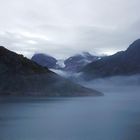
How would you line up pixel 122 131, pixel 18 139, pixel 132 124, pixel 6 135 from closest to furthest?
pixel 18 139 → pixel 6 135 → pixel 122 131 → pixel 132 124

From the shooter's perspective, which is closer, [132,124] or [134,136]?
[134,136]

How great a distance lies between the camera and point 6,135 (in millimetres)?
104375

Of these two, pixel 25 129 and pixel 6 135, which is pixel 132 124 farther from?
pixel 6 135

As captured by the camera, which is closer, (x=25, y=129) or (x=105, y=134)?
(x=105, y=134)

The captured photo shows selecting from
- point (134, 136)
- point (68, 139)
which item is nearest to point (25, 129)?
point (68, 139)

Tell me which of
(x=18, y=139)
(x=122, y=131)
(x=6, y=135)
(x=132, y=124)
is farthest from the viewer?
(x=132, y=124)

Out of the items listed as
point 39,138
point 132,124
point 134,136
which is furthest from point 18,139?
point 132,124

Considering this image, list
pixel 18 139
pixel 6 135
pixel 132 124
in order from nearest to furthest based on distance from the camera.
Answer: pixel 18 139, pixel 6 135, pixel 132 124

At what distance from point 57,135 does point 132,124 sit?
36776 millimetres

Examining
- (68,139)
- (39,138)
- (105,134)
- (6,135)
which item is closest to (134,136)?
(105,134)

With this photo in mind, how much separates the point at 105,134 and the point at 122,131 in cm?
851

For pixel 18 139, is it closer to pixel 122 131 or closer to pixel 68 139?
pixel 68 139

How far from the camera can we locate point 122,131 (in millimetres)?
113312

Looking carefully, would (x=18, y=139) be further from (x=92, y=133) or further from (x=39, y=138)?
(x=92, y=133)
